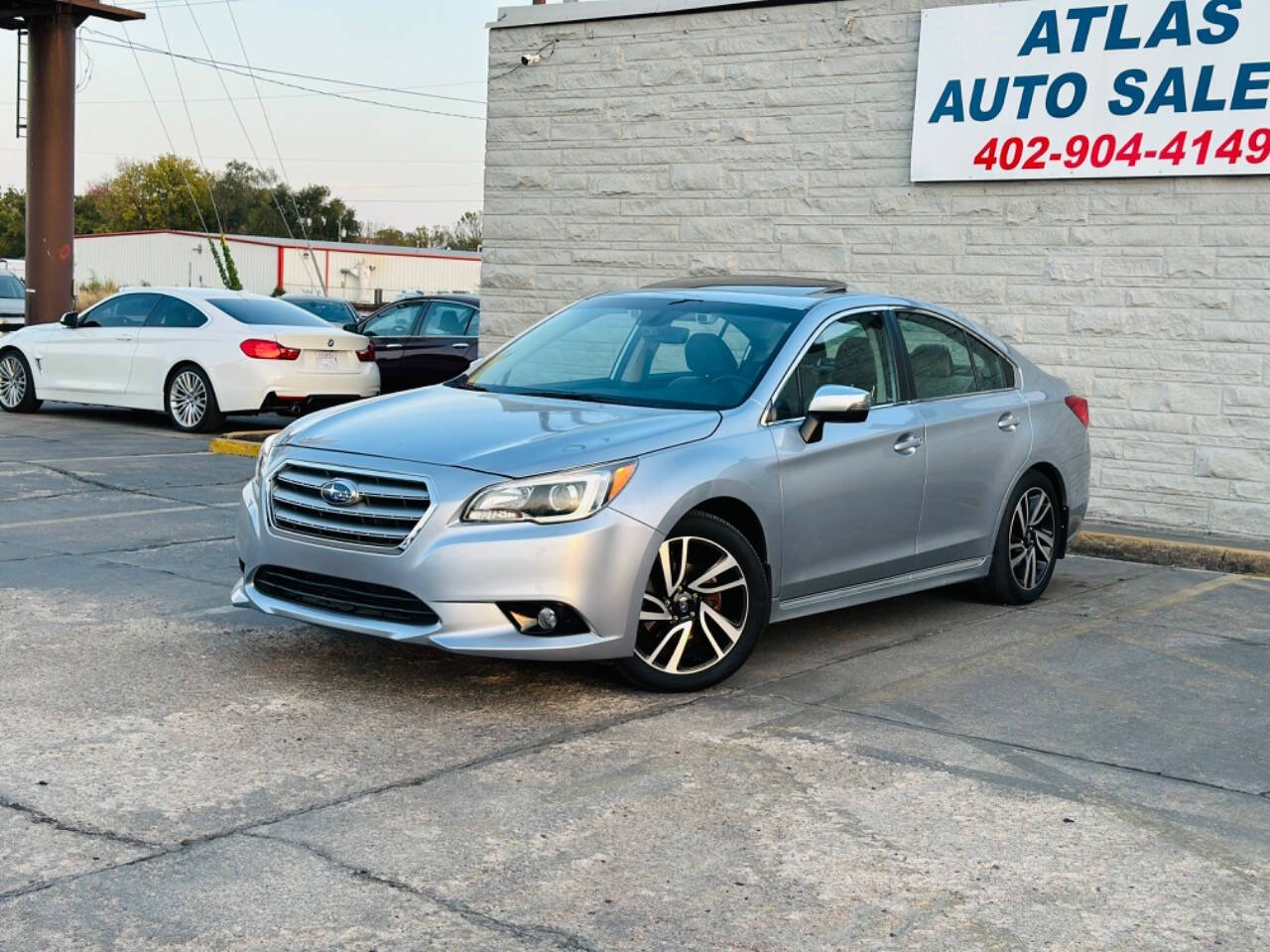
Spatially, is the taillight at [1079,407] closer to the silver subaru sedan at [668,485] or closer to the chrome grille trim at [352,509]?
the silver subaru sedan at [668,485]

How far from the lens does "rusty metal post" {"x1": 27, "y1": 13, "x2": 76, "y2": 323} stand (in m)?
23.8

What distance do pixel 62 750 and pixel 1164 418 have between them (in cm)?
856

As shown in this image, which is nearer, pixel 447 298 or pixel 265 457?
pixel 265 457

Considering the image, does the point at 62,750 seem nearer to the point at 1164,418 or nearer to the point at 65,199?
the point at 1164,418

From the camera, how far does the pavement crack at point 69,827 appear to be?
434 cm

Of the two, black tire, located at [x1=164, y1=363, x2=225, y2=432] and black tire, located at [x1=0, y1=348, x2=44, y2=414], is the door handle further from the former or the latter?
black tire, located at [x1=0, y1=348, x2=44, y2=414]

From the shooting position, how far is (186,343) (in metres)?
16.2

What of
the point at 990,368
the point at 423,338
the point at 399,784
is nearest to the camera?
the point at 399,784

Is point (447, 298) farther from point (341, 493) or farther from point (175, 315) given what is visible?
point (341, 493)

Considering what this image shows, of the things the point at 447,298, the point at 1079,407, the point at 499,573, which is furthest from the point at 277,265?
the point at 499,573

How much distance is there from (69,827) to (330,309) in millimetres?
24861

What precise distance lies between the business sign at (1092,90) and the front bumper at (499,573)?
6.93 metres

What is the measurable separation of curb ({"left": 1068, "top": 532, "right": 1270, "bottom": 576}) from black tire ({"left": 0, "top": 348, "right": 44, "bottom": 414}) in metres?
12.0

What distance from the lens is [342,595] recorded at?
5973mm
